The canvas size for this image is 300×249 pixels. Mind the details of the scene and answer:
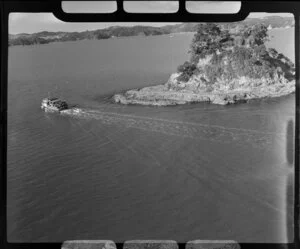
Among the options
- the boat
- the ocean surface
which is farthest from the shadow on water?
the boat

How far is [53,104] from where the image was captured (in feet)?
10.6

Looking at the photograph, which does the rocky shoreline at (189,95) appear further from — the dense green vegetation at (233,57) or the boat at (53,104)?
the boat at (53,104)

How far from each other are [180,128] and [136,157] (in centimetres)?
56

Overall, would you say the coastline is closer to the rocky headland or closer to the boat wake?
the rocky headland

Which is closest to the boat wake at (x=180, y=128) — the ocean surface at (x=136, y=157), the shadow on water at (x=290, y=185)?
the ocean surface at (x=136, y=157)

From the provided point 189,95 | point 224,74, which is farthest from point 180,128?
point 224,74

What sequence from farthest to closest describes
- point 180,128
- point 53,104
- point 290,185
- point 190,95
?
point 180,128, point 190,95, point 53,104, point 290,185

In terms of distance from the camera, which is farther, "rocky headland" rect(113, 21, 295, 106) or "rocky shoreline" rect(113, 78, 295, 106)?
"rocky shoreline" rect(113, 78, 295, 106)

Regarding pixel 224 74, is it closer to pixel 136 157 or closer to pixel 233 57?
pixel 233 57

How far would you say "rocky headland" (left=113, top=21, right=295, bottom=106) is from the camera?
3.24m

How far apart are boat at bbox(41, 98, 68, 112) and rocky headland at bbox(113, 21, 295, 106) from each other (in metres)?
0.54

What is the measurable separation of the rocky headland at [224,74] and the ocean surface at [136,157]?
0.37ft
